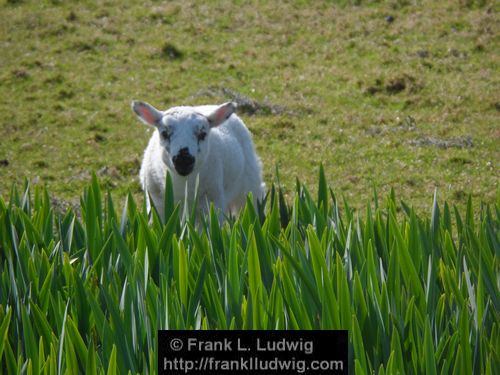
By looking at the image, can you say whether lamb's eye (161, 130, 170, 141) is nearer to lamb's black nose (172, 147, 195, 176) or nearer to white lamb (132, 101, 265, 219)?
white lamb (132, 101, 265, 219)

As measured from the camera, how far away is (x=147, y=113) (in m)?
7.62

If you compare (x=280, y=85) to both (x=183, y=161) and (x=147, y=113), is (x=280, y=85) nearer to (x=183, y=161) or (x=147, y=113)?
(x=147, y=113)

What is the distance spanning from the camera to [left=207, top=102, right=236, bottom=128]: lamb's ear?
754 centimetres

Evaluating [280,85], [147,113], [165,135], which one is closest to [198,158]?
[165,135]

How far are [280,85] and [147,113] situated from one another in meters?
6.07

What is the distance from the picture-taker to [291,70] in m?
14.0

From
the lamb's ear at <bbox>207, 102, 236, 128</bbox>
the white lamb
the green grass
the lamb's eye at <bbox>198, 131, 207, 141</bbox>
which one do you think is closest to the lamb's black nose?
the white lamb

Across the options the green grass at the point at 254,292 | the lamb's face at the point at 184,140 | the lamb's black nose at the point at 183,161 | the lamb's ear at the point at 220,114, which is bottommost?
the green grass at the point at 254,292

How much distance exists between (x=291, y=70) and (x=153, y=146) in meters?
6.52

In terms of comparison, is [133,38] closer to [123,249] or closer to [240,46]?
[240,46]

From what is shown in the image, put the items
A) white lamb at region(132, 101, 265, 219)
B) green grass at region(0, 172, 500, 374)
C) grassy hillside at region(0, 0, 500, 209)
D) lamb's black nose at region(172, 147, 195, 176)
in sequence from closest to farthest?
green grass at region(0, 172, 500, 374)
lamb's black nose at region(172, 147, 195, 176)
white lamb at region(132, 101, 265, 219)
grassy hillside at region(0, 0, 500, 209)

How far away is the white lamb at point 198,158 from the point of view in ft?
23.8

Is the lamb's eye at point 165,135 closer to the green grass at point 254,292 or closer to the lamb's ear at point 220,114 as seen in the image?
the lamb's ear at point 220,114

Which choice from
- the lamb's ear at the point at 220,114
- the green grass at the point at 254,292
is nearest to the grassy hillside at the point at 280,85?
the lamb's ear at the point at 220,114
